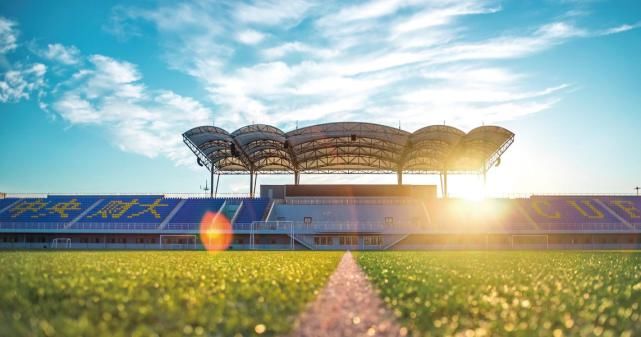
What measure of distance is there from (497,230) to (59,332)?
53446 mm

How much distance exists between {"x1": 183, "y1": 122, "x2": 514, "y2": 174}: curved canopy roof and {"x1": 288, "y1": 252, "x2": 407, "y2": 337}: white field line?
4833cm

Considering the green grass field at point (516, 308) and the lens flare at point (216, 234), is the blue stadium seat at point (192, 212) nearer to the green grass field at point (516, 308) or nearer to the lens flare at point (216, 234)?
the lens flare at point (216, 234)

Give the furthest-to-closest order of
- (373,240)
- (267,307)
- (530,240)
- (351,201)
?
1. (351,201)
2. (530,240)
3. (373,240)
4. (267,307)

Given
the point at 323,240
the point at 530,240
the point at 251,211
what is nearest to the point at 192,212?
the point at 251,211

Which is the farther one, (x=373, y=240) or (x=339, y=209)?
(x=339, y=209)

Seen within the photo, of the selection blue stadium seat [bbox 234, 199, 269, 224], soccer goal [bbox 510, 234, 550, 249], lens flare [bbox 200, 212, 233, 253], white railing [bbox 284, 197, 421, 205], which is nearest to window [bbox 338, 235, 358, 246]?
blue stadium seat [bbox 234, 199, 269, 224]

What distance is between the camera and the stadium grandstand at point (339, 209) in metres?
54.5

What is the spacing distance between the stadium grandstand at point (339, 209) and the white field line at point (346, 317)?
44175mm

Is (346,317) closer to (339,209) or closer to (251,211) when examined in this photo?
(251,211)

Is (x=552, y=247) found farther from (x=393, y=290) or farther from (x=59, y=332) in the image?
(x=59, y=332)

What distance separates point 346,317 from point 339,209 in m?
57.5

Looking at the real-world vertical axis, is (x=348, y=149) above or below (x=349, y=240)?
above

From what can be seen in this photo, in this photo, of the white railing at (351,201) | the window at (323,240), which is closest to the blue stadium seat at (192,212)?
the white railing at (351,201)

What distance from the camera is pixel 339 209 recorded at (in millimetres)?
64938
